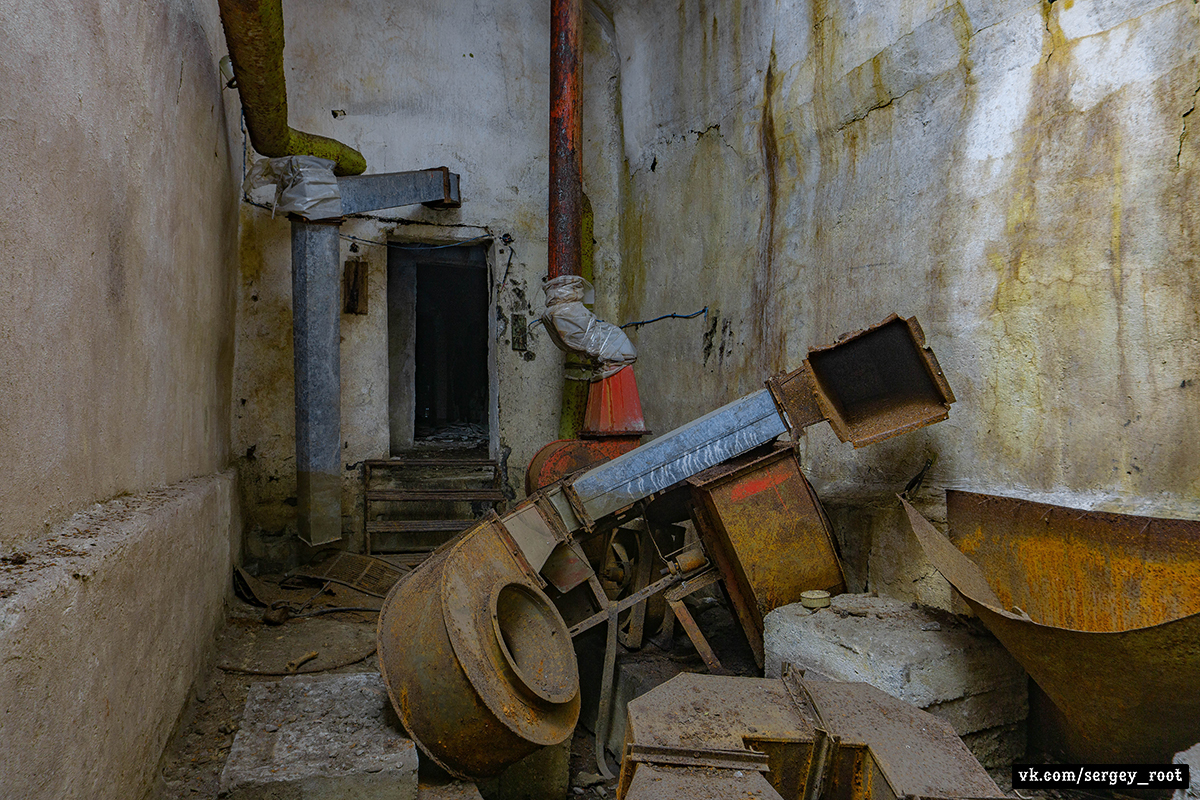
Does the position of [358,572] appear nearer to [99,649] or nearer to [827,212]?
[99,649]

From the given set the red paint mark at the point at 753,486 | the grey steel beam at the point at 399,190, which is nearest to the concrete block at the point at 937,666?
the red paint mark at the point at 753,486

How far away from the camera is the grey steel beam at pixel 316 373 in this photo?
4949 millimetres

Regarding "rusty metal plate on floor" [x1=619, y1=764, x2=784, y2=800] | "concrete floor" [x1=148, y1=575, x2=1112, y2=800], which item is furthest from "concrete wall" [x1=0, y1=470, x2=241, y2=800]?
"rusty metal plate on floor" [x1=619, y1=764, x2=784, y2=800]

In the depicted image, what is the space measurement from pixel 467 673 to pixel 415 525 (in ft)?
11.0

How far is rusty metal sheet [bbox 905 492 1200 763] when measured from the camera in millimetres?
1774

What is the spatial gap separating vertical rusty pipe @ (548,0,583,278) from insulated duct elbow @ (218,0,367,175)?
1604 mm

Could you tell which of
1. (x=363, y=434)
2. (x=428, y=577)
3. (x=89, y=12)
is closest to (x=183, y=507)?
(x=428, y=577)

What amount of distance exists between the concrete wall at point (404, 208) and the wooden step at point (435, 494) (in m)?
0.31

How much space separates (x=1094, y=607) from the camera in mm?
2273

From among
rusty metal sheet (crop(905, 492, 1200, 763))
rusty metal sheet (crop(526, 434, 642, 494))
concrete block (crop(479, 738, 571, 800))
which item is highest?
rusty metal sheet (crop(526, 434, 642, 494))

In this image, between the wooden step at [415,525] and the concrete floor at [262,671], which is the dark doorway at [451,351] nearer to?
the wooden step at [415,525]

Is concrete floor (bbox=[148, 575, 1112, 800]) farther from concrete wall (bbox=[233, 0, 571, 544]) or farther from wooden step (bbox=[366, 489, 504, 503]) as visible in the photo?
concrete wall (bbox=[233, 0, 571, 544])

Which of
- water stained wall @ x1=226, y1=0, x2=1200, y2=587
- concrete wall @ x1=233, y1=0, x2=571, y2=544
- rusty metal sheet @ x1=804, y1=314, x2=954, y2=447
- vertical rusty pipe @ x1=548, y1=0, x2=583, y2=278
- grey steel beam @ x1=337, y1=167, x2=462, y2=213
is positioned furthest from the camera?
vertical rusty pipe @ x1=548, y1=0, x2=583, y2=278

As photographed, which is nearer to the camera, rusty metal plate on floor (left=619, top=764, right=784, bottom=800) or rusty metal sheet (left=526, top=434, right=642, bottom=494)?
rusty metal plate on floor (left=619, top=764, right=784, bottom=800)
